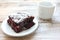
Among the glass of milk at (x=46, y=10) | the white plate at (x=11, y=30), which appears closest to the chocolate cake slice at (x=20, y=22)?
the white plate at (x=11, y=30)

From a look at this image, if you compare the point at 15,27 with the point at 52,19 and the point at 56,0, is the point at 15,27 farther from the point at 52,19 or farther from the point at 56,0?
the point at 56,0

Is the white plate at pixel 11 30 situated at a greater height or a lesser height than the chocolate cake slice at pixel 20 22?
lesser

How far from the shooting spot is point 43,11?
1018 mm

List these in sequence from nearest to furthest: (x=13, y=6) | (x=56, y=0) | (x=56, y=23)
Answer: (x=56, y=23)
(x=13, y=6)
(x=56, y=0)

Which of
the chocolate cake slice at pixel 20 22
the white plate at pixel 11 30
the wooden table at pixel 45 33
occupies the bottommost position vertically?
the wooden table at pixel 45 33

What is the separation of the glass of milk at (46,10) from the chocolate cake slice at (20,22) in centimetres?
16

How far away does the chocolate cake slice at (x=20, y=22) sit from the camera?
33.2 inches

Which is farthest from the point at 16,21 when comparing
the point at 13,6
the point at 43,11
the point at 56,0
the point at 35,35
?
the point at 56,0

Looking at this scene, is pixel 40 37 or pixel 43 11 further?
pixel 43 11

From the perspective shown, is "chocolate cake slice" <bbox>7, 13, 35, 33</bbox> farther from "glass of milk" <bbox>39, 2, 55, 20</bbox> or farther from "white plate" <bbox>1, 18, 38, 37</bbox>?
"glass of milk" <bbox>39, 2, 55, 20</bbox>

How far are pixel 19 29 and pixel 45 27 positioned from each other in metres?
0.19

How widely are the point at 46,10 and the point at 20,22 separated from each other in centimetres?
24

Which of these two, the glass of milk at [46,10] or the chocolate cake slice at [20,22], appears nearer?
the chocolate cake slice at [20,22]

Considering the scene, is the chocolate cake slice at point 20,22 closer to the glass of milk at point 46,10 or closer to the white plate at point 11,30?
the white plate at point 11,30
